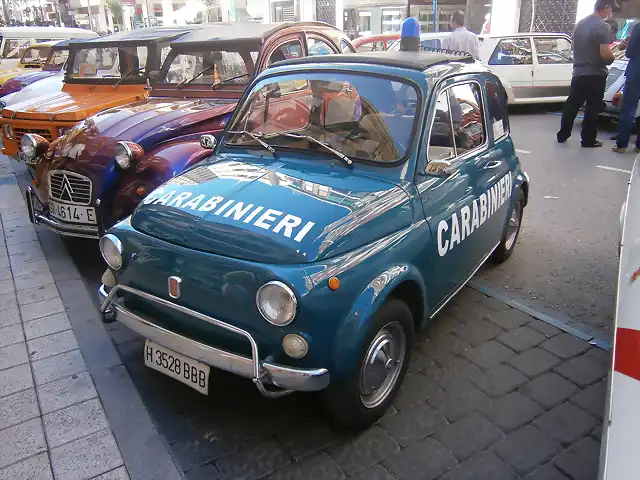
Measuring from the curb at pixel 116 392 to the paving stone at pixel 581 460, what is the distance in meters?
1.86

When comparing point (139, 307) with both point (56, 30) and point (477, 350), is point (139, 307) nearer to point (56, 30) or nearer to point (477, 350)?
point (477, 350)

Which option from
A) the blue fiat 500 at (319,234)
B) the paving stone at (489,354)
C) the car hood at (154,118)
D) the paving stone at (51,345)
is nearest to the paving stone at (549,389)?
the paving stone at (489,354)

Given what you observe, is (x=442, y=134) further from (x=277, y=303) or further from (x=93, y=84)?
(x=93, y=84)

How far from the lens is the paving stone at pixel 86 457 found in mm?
2477

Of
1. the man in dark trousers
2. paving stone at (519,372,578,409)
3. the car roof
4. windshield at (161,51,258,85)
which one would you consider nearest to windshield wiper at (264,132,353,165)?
the car roof

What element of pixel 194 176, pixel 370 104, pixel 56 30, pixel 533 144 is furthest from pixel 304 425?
pixel 56 30

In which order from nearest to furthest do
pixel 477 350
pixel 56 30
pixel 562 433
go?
pixel 562 433 < pixel 477 350 < pixel 56 30

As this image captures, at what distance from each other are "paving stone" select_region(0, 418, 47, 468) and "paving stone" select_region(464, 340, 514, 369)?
8.31ft

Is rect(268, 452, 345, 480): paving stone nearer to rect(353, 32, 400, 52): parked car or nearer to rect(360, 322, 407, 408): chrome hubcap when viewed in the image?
rect(360, 322, 407, 408): chrome hubcap

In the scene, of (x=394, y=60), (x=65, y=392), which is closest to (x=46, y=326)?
(x=65, y=392)

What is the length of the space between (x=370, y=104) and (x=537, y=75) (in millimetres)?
9724

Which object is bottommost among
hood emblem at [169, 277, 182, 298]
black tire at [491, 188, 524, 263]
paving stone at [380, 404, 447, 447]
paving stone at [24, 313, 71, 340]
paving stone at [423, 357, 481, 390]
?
paving stone at [380, 404, 447, 447]

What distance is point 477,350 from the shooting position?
11.2 ft

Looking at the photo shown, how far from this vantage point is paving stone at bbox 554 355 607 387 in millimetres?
3111
